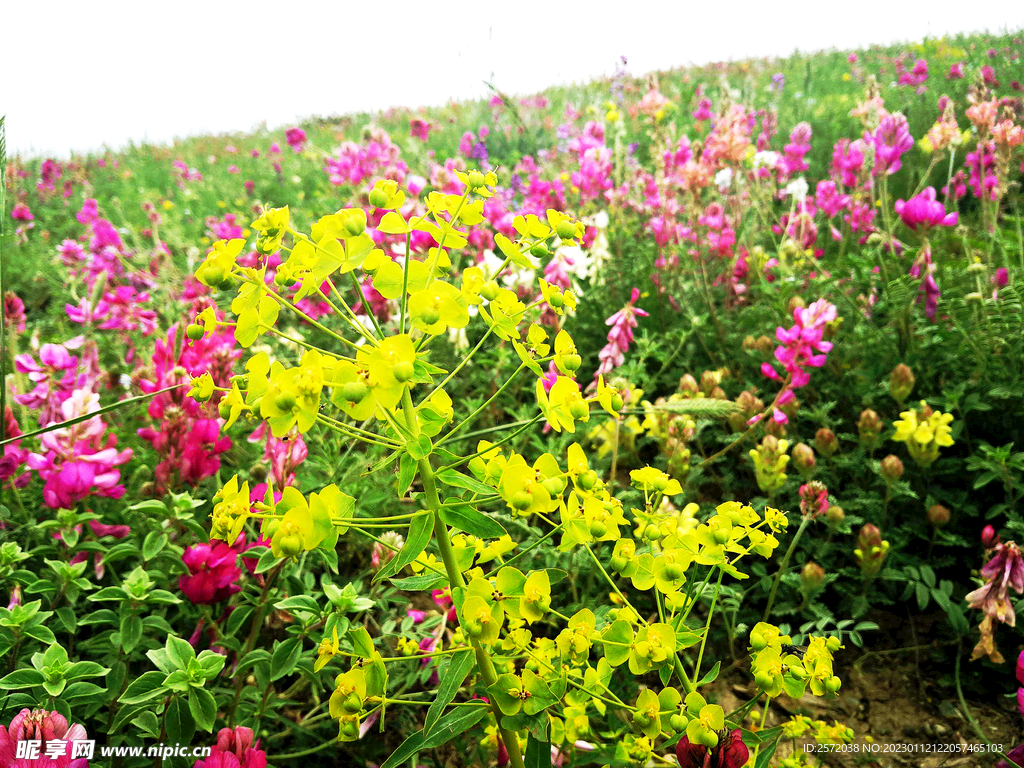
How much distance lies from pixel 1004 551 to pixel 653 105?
98.5 inches

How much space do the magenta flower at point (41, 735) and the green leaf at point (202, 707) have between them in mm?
145

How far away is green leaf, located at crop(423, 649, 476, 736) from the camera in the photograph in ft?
2.83

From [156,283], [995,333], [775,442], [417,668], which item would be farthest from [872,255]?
[156,283]

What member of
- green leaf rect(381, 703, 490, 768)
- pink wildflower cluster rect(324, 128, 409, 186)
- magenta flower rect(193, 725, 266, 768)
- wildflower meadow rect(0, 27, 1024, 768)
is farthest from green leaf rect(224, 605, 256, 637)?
pink wildflower cluster rect(324, 128, 409, 186)

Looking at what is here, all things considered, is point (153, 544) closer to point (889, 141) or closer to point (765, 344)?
point (765, 344)

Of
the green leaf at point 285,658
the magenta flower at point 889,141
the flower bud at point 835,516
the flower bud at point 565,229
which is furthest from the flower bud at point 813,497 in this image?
the magenta flower at point 889,141

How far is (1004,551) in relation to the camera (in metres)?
1.41

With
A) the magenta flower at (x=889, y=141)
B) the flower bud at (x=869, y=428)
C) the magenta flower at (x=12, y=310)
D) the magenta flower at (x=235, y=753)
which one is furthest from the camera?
the magenta flower at (x=889, y=141)

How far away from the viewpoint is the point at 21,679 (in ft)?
3.40

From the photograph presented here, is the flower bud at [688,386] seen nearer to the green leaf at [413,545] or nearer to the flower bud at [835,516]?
the flower bud at [835,516]

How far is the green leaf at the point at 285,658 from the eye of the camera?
1158 mm

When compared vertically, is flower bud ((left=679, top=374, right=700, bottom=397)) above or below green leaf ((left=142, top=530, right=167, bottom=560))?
above

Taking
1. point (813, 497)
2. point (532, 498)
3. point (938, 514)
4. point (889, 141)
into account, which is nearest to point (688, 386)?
point (813, 497)

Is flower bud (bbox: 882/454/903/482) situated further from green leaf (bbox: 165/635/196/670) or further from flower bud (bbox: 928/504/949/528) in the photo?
green leaf (bbox: 165/635/196/670)
